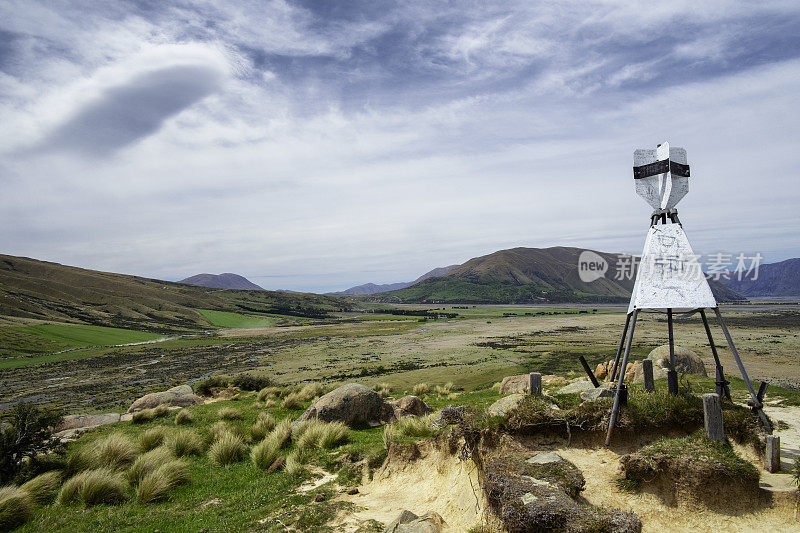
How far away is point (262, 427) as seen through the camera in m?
15.6

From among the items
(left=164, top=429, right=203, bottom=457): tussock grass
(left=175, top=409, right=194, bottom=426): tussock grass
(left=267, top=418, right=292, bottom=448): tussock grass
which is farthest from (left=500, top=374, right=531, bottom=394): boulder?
(left=175, top=409, right=194, bottom=426): tussock grass

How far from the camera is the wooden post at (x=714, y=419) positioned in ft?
28.5

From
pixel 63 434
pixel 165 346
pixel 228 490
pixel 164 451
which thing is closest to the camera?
pixel 228 490

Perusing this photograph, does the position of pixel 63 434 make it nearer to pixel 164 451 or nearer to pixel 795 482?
pixel 164 451

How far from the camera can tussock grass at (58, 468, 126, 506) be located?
10.1 meters

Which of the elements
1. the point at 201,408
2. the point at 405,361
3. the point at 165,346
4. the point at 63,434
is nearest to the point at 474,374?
the point at 405,361

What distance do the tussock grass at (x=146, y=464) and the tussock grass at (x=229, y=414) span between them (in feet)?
18.2

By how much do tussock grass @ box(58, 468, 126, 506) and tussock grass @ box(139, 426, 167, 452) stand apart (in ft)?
11.4

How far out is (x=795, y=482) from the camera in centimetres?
789

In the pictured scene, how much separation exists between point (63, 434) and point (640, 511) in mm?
20838

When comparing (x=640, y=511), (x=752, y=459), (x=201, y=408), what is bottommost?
(x=201, y=408)

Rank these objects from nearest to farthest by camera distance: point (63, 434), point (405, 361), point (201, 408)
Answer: point (63, 434) < point (201, 408) < point (405, 361)

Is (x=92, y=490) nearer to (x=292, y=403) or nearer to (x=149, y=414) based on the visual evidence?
(x=149, y=414)

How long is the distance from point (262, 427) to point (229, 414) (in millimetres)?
4068
